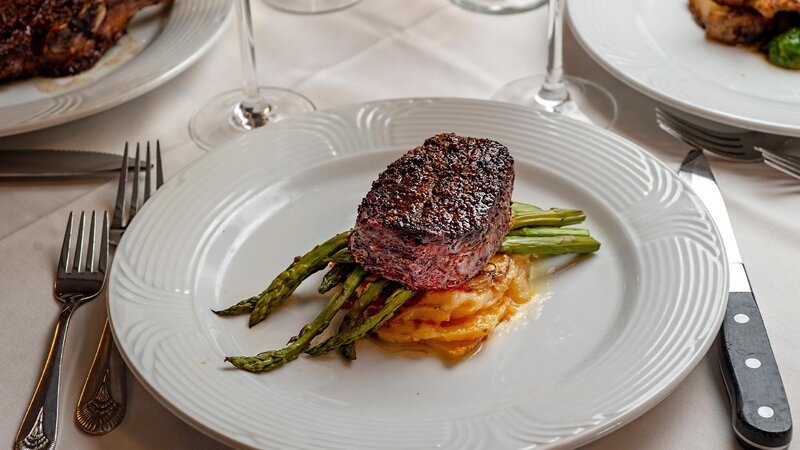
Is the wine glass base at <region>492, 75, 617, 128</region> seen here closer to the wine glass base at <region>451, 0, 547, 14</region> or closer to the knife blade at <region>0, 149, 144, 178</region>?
the wine glass base at <region>451, 0, 547, 14</region>

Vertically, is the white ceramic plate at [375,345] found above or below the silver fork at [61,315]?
above

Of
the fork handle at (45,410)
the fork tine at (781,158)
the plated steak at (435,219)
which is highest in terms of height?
the plated steak at (435,219)

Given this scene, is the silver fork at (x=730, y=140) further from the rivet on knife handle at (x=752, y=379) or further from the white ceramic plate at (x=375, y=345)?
the rivet on knife handle at (x=752, y=379)

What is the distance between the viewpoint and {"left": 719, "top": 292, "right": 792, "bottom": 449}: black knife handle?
2.07 m

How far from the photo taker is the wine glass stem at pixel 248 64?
136 inches

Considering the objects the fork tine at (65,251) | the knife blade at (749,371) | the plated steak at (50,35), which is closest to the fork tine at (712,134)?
the knife blade at (749,371)

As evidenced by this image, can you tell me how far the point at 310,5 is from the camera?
4.35 metres

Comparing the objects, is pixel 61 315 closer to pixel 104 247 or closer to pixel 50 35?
pixel 104 247

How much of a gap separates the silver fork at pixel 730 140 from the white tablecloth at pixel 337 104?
47 mm

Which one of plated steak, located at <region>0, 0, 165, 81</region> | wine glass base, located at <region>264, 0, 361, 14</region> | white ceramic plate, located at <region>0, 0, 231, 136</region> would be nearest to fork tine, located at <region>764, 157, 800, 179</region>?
wine glass base, located at <region>264, 0, 361, 14</region>

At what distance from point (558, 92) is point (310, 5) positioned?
1.42 meters

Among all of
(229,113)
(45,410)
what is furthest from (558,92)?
(45,410)

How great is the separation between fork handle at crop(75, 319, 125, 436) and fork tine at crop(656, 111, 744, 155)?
2099mm

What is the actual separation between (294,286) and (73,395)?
2.21 ft
